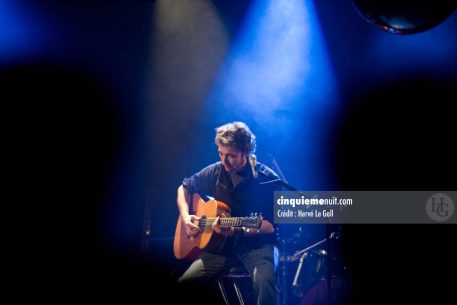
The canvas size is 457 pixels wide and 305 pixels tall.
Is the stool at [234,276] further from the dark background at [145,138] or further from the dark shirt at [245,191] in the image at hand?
the dark background at [145,138]

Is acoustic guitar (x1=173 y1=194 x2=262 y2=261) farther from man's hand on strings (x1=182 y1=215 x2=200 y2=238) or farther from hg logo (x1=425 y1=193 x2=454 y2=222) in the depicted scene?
hg logo (x1=425 y1=193 x2=454 y2=222)

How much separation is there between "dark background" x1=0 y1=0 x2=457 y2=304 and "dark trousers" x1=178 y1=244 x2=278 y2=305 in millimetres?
585

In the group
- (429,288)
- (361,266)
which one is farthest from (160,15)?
(429,288)

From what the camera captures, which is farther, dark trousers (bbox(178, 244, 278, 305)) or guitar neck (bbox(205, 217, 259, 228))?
guitar neck (bbox(205, 217, 259, 228))

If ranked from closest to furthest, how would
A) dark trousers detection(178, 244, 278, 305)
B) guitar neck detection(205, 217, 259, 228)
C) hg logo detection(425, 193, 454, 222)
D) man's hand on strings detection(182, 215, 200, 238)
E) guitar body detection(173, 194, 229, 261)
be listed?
dark trousers detection(178, 244, 278, 305), guitar neck detection(205, 217, 259, 228), guitar body detection(173, 194, 229, 261), man's hand on strings detection(182, 215, 200, 238), hg logo detection(425, 193, 454, 222)

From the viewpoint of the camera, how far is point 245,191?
149 inches

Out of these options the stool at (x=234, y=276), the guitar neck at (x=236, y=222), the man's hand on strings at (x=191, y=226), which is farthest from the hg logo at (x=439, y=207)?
the man's hand on strings at (x=191, y=226)

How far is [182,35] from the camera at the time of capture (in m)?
4.80

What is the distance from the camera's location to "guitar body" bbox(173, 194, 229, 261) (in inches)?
142

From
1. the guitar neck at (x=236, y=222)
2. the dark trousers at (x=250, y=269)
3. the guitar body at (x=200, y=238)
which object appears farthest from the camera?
the guitar body at (x=200, y=238)

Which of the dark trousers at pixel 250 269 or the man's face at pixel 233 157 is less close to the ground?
the man's face at pixel 233 157

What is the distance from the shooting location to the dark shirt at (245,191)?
11.6ft

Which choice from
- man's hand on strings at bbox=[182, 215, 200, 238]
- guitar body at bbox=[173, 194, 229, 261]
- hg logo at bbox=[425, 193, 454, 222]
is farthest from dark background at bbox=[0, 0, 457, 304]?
man's hand on strings at bbox=[182, 215, 200, 238]

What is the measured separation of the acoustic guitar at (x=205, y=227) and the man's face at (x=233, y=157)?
406 mm
